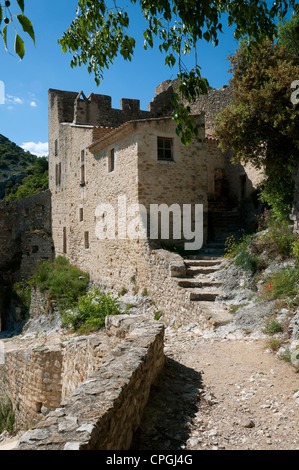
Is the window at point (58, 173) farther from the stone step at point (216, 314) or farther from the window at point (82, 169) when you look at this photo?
the stone step at point (216, 314)

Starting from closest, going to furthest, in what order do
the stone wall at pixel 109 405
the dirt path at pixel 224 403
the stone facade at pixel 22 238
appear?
the stone wall at pixel 109 405, the dirt path at pixel 224 403, the stone facade at pixel 22 238

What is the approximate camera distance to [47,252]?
21797 mm

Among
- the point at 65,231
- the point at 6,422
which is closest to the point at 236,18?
the point at 6,422

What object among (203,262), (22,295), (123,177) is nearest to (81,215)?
(123,177)

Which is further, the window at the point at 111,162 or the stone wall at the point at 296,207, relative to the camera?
the window at the point at 111,162

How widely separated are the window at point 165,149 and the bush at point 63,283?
22.3ft

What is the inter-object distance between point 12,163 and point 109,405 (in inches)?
2074

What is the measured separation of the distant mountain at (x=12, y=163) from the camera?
1682 inches

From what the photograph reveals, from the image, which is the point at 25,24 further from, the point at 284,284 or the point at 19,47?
the point at 284,284

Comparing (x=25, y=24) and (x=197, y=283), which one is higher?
(x=25, y=24)

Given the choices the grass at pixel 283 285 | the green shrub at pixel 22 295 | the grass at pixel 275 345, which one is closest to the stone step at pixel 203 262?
the grass at pixel 283 285

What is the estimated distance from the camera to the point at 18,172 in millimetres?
45625

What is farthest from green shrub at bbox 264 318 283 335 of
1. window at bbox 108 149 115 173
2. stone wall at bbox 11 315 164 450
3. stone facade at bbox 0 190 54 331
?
stone facade at bbox 0 190 54 331

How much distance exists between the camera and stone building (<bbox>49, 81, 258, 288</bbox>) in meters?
12.4
